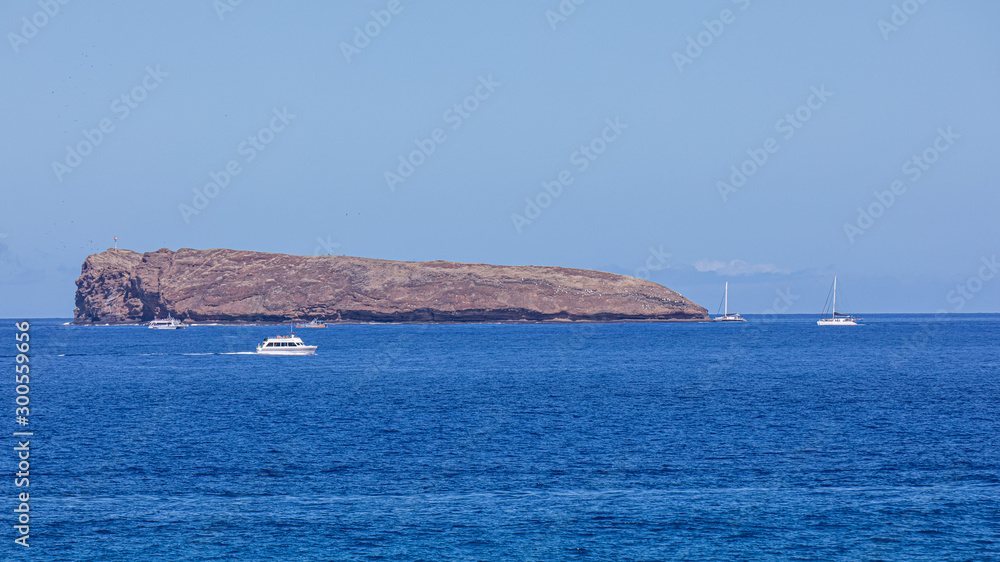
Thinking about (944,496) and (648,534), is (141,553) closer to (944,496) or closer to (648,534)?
(648,534)

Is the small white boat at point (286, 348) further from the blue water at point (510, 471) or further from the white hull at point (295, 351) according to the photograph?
the blue water at point (510, 471)

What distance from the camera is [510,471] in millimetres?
36625

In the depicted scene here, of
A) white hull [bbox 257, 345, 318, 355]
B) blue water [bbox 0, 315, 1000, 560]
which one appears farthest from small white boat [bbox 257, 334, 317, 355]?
blue water [bbox 0, 315, 1000, 560]

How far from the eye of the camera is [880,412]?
56188 mm

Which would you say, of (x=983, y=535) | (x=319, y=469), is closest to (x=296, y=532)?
(x=319, y=469)

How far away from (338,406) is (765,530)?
1417 inches

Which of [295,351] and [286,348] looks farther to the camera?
[286,348]

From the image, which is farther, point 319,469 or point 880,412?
point 880,412

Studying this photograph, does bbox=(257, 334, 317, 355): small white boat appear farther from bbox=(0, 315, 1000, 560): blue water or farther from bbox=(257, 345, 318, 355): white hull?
bbox=(0, 315, 1000, 560): blue water

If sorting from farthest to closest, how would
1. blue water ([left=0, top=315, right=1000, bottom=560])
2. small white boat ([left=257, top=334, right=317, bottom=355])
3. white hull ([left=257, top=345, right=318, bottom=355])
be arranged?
small white boat ([left=257, top=334, right=317, bottom=355])
white hull ([left=257, top=345, right=318, bottom=355])
blue water ([left=0, top=315, right=1000, bottom=560])

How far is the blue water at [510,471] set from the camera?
27312 millimetres

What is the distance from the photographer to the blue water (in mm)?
27312

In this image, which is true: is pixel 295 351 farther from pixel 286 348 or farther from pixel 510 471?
pixel 510 471

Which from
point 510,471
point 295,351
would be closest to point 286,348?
point 295,351
